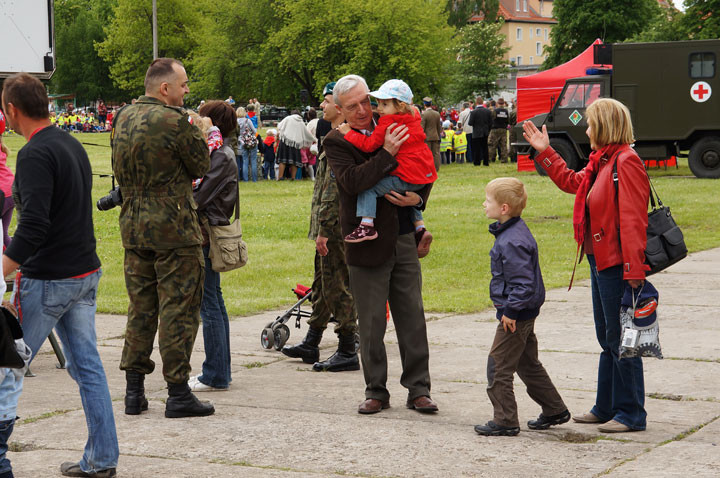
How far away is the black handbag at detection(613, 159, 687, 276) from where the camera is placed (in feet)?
17.6

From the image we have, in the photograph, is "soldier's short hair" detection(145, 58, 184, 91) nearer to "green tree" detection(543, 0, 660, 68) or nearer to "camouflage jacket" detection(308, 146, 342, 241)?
"camouflage jacket" detection(308, 146, 342, 241)

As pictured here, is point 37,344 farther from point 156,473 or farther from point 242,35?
point 242,35

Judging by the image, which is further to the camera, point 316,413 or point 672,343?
point 672,343

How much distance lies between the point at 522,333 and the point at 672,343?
9.50 feet

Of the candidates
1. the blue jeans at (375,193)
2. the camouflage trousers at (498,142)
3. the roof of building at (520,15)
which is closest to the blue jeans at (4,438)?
the blue jeans at (375,193)

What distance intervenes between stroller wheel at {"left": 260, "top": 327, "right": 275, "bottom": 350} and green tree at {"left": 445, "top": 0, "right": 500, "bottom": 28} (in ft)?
284

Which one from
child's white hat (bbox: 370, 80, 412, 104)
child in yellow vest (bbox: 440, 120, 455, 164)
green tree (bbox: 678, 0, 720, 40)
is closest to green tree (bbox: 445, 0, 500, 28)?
green tree (bbox: 678, 0, 720, 40)

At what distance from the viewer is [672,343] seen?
313 inches

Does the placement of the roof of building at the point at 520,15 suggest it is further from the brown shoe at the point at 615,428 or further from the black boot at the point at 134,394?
the brown shoe at the point at 615,428

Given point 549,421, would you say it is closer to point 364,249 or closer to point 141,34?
point 364,249

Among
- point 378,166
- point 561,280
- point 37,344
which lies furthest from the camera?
point 561,280

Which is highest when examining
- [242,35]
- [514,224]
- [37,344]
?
[242,35]

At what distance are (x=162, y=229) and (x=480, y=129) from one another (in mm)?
25487

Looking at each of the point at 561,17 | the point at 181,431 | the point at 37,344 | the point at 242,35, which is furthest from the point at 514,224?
the point at 561,17
